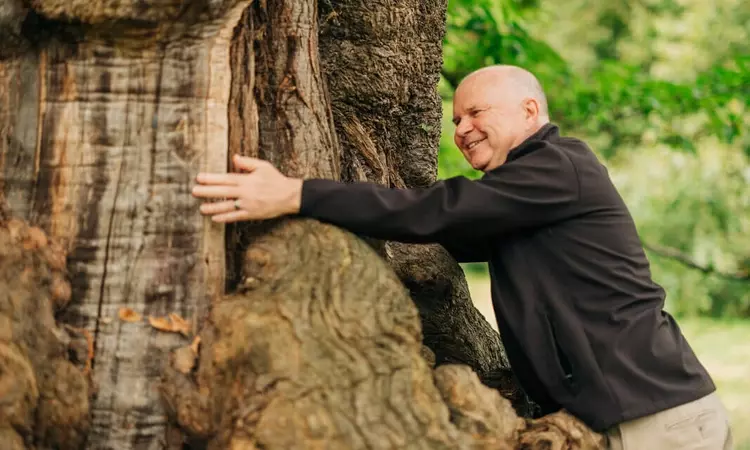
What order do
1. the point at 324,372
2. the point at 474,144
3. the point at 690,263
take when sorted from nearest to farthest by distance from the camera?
1. the point at 324,372
2. the point at 474,144
3. the point at 690,263

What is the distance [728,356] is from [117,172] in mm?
16091

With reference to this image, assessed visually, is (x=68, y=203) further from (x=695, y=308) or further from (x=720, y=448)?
(x=695, y=308)

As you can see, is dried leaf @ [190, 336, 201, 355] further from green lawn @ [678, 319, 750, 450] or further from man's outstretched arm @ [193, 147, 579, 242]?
green lawn @ [678, 319, 750, 450]

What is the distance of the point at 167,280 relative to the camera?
3.03m

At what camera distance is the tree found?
112 inches

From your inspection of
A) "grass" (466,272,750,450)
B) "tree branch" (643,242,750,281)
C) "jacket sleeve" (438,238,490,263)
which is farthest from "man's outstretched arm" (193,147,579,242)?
"grass" (466,272,750,450)

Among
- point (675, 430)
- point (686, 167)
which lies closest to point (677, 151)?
point (686, 167)

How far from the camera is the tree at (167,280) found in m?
2.84

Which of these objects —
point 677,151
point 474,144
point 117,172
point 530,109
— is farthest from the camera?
point 677,151

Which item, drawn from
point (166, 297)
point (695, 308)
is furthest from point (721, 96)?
point (695, 308)

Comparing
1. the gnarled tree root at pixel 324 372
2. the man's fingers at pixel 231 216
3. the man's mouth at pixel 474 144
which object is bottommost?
the gnarled tree root at pixel 324 372

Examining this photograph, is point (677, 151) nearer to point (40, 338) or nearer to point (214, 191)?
point (214, 191)

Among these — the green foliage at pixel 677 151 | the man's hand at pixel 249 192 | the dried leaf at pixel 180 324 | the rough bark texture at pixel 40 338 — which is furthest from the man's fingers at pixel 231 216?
the green foliage at pixel 677 151

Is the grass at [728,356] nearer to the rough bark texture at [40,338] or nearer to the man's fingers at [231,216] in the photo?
the man's fingers at [231,216]
